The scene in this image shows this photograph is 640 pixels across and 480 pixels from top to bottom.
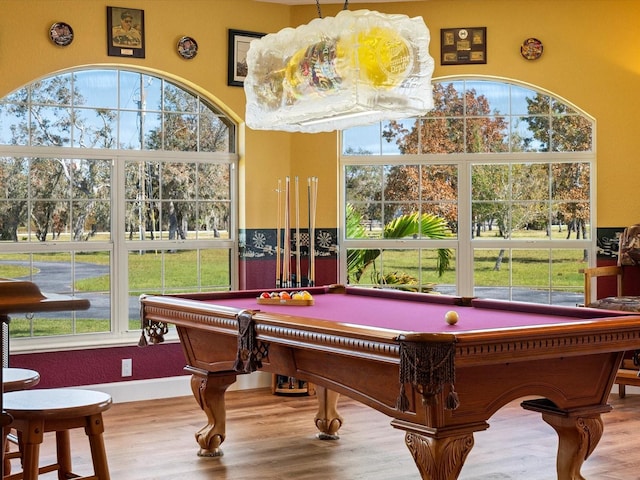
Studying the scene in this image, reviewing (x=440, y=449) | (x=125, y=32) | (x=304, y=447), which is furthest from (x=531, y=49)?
(x=440, y=449)

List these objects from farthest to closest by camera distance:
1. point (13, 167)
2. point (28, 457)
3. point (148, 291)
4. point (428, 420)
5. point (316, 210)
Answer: point (316, 210), point (148, 291), point (13, 167), point (428, 420), point (28, 457)

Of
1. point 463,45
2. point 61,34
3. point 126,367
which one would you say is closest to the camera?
point 61,34

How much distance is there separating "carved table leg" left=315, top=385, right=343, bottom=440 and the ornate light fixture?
6.09 ft

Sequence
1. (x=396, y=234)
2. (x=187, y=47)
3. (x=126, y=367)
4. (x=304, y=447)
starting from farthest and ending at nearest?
1. (x=396, y=234)
2. (x=187, y=47)
3. (x=126, y=367)
4. (x=304, y=447)

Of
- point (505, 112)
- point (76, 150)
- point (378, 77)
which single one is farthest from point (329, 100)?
point (505, 112)

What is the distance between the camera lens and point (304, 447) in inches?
191

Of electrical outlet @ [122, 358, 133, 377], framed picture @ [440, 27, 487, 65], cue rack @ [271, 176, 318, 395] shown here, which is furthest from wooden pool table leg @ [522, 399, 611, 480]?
framed picture @ [440, 27, 487, 65]

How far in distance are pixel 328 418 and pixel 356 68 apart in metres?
2.34

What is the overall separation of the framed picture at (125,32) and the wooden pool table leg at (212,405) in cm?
252

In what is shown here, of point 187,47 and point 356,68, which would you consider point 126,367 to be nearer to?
point 187,47

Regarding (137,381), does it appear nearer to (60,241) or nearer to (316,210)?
(60,241)

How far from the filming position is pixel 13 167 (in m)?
5.85

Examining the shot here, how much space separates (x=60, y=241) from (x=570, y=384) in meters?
3.82

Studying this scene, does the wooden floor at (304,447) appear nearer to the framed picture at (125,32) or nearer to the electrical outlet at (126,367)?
the electrical outlet at (126,367)
